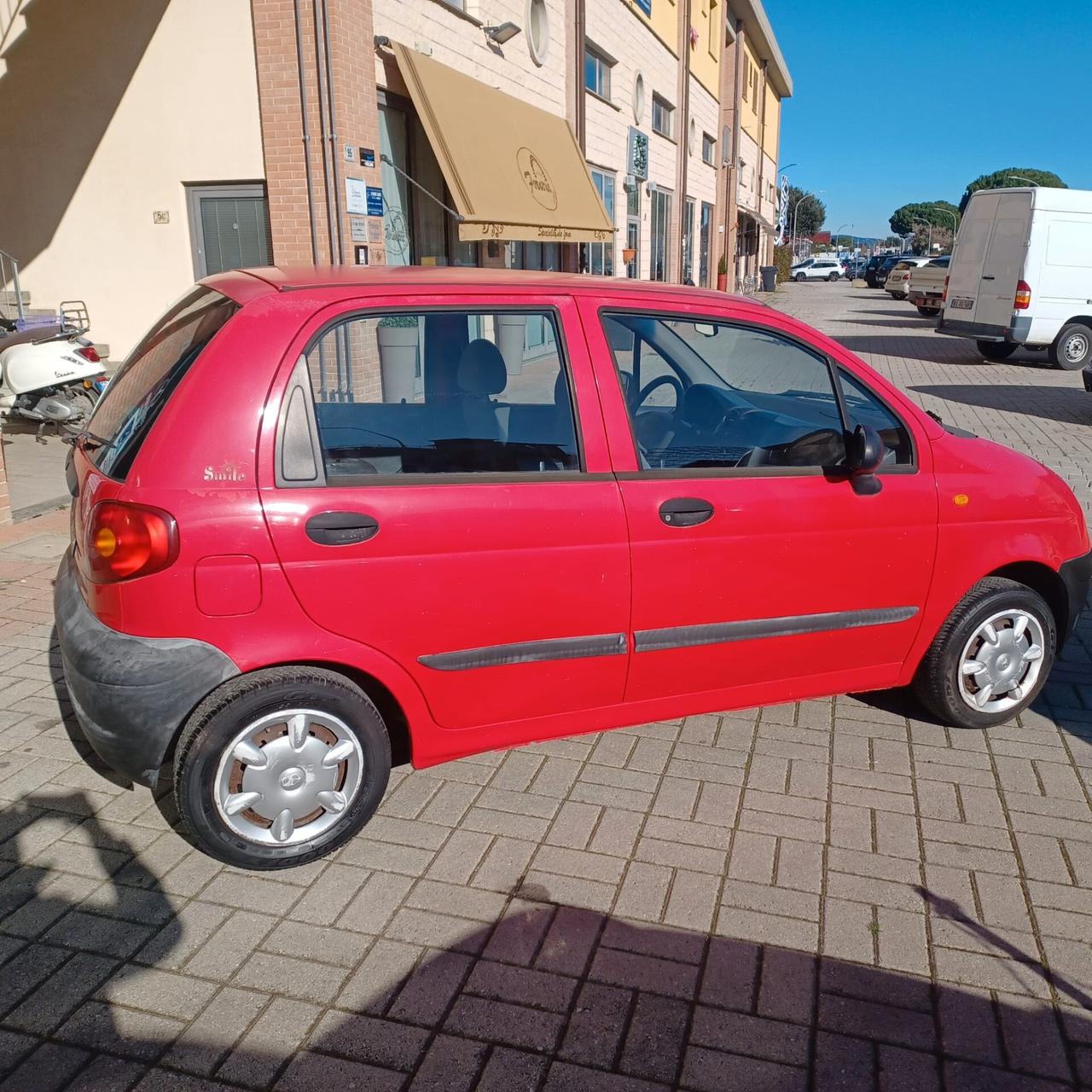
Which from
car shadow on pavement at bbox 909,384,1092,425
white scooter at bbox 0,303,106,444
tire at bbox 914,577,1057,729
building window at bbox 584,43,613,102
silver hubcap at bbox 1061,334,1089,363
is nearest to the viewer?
tire at bbox 914,577,1057,729

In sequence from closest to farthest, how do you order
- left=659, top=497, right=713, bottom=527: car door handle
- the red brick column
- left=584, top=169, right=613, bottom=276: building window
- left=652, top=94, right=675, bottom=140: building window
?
left=659, top=497, right=713, bottom=527: car door handle, the red brick column, left=584, top=169, right=613, bottom=276: building window, left=652, top=94, right=675, bottom=140: building window

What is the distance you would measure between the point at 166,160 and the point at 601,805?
9.74 meters

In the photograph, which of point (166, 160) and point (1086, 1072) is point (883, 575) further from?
point (166, 160)

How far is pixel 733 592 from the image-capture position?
11.5 ft

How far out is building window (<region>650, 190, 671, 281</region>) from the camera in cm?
2605

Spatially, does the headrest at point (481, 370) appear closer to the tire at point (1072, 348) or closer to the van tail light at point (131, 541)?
the van tail light at point (131, 541)

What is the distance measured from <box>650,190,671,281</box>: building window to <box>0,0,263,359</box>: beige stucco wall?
16.1 m

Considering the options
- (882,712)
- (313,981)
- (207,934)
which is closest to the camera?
(313,981)

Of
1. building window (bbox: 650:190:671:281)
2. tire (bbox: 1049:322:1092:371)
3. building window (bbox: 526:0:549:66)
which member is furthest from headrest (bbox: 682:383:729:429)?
building window (bbox: 650:190:671:281)

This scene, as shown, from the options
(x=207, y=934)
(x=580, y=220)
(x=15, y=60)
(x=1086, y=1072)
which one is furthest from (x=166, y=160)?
(x=1086, y=1072)

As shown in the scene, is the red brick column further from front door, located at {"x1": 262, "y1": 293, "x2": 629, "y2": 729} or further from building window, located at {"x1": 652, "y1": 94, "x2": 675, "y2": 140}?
building window, located at {"x1": 652, "y1": 94, "x2": 675, "y2": 140}

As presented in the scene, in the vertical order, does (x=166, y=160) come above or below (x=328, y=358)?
above

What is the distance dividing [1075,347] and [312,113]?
514 inches

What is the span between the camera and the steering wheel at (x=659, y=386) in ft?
12.0
